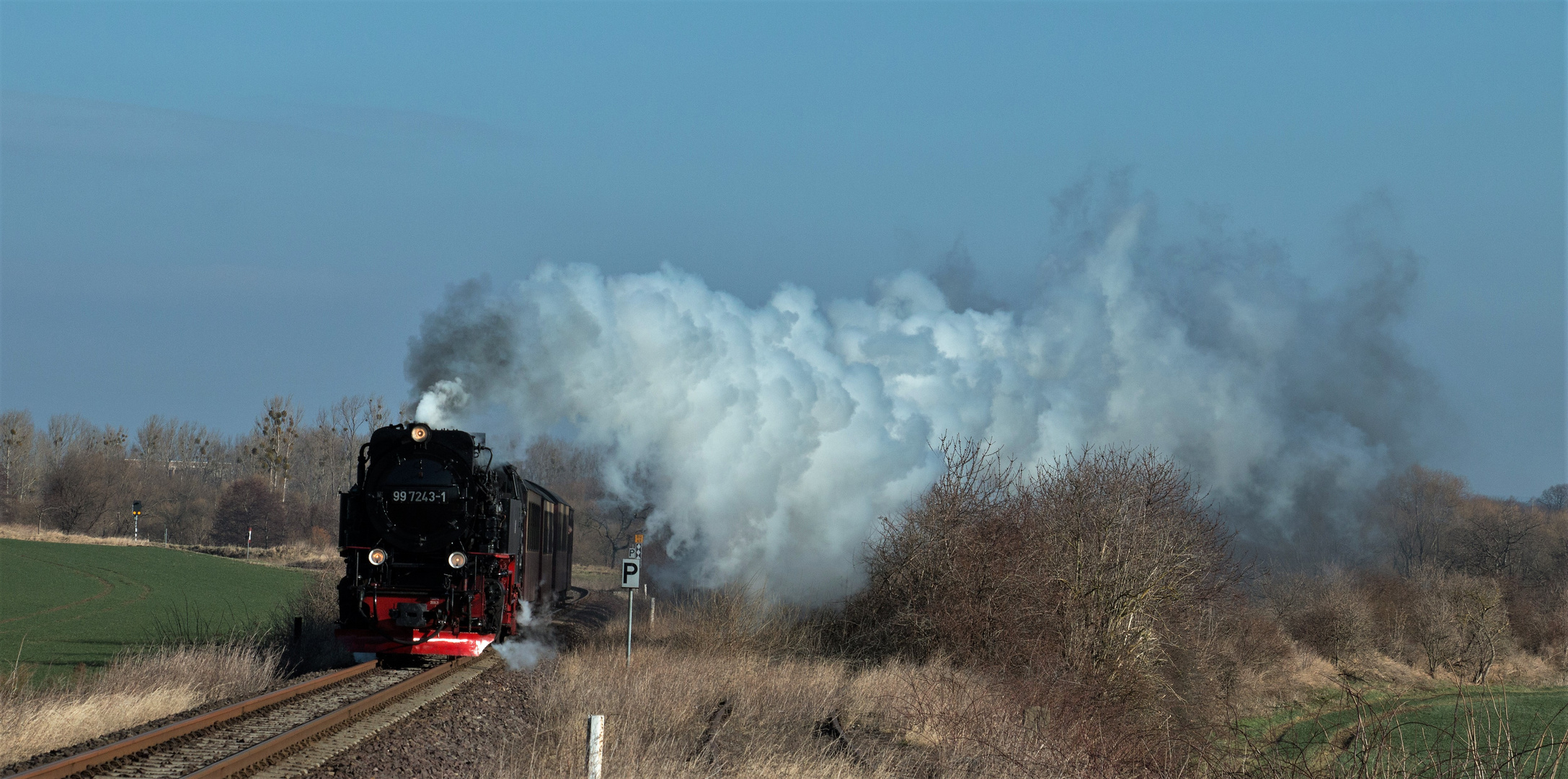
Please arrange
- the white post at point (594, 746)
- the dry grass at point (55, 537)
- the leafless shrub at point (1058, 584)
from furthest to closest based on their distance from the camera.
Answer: the dry grass at point (55, 537), the leafless shrub at point (1058, 584), the white post at point (594, 746)

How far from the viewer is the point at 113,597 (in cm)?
4400

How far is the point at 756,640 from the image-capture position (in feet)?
80.8

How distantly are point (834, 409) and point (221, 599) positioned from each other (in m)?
27.3

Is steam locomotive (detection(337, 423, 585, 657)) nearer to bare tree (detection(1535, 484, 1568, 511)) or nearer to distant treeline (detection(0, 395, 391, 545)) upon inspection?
distant treeline (detection(0, 395, 391, 545))

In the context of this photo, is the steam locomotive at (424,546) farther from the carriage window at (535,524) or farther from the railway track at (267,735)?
Result: the carriage window at (535,524)

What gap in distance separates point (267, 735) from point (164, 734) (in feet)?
3.34

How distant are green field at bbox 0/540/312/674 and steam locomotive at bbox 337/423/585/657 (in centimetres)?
841

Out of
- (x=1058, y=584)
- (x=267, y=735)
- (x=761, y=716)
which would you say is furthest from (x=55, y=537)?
(x=761, y=716)

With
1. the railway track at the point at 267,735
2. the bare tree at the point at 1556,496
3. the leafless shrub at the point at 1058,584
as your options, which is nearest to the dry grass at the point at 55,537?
the leafless shrub at the point at 1058,584

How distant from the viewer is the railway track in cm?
1035

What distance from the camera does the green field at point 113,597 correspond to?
29031 mm

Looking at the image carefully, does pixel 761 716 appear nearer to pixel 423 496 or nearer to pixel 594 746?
pixel 594 746

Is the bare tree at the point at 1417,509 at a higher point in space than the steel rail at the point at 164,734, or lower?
higher

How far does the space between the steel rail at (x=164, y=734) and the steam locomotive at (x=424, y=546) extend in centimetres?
244
